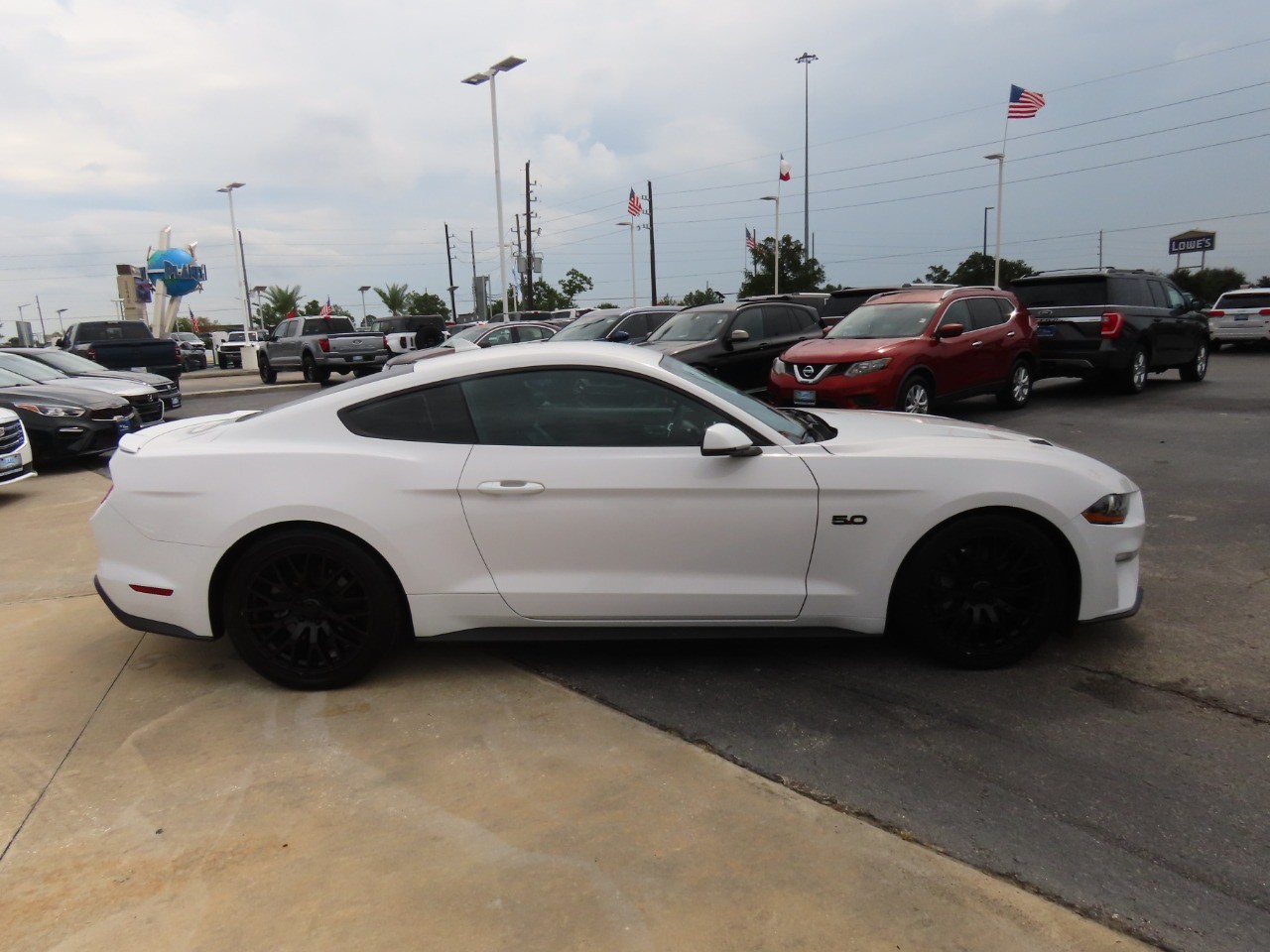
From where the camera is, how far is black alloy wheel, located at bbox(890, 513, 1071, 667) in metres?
3.68

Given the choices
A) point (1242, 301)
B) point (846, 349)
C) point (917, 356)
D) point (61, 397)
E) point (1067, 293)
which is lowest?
point (61, 397)

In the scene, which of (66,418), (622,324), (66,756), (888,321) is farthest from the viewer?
(622,324)

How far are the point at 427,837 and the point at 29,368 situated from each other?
40.5 feet

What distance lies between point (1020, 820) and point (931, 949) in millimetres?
699

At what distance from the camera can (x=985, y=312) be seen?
11523mm

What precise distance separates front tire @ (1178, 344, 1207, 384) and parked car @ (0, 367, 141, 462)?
1570 cm

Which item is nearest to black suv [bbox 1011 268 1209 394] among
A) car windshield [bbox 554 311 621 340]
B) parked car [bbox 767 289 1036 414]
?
parked car [bbox 767 289 1036 414]

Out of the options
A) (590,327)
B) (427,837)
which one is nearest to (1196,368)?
(590,327)

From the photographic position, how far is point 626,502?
3.61 metres

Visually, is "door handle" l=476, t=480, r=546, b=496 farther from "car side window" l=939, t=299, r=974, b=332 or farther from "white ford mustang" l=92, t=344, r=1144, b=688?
"car side window" l=939, t=299, r=974, b=332

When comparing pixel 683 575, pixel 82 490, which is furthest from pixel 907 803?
pixel 82 490

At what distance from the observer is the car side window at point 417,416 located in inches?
148

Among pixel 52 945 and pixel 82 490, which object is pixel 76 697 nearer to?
pixel 52 945

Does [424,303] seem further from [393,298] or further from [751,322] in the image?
[751,322]
